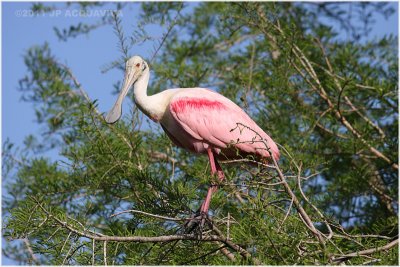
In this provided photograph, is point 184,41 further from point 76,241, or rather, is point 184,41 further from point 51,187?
point 76,241

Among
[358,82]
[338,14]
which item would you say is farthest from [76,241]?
[338,14]

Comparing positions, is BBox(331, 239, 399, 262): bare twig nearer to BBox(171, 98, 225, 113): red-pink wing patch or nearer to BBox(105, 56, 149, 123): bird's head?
BBox(171, 98, 225, 113): red-pink wing patch

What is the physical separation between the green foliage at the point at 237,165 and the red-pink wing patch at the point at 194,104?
37 centimetres

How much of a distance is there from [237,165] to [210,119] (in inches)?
16.5

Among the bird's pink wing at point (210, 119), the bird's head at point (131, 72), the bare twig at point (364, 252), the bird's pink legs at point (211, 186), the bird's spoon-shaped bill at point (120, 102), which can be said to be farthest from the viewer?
the bird's head at point (131, 72)

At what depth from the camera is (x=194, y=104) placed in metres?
6.38

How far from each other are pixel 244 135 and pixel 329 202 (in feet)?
4.46

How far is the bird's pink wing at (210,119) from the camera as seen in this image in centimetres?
629

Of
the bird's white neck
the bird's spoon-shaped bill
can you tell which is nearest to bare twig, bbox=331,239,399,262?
the bird's white neck

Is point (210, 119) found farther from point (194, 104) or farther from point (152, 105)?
point (152, 105)

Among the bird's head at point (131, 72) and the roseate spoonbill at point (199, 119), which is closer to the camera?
the roseate spoonbill at point (199, 119)

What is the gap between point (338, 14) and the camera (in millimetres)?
10367

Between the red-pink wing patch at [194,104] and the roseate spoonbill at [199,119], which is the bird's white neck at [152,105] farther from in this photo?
the red-pink wing patch at [194,104]

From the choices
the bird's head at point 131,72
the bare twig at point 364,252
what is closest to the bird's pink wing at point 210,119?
the bird's head at point 131,72
